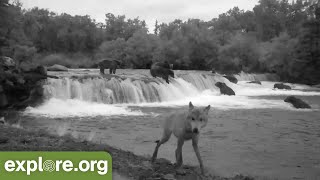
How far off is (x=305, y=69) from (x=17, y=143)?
49.6 m

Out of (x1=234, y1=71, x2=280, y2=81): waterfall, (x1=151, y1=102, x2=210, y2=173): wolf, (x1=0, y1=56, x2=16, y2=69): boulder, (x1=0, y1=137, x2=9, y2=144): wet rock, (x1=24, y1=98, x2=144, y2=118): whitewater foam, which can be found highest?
(x1=0, y1=56, x2=16, y2=69): boulder

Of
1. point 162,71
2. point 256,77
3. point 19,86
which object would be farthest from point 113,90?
point 256,77

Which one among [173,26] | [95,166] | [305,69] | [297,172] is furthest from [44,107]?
[173,26]

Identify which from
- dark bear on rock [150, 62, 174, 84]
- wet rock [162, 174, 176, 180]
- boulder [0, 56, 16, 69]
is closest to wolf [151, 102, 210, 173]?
wet rock [162, 174, 176, 180]

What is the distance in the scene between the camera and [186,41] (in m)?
68.6

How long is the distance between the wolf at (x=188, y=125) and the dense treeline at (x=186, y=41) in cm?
1497

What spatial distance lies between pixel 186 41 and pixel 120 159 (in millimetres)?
61016

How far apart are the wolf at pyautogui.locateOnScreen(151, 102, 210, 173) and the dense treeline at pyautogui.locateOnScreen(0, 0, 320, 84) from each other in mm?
14973

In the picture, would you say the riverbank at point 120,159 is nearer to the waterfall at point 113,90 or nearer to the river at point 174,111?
the river at point 174,111

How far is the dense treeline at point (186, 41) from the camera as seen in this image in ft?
174

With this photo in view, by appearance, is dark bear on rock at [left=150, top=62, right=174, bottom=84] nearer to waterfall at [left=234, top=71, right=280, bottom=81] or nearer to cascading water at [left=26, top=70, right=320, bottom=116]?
cascading water at [left=26, top=70, right=320, bottom=116]

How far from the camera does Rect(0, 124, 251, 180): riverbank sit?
306 inches

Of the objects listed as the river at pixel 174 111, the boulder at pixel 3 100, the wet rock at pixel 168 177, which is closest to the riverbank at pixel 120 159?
the wet rock at pixel 168 177

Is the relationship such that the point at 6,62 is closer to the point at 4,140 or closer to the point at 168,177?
the point at 4,140
